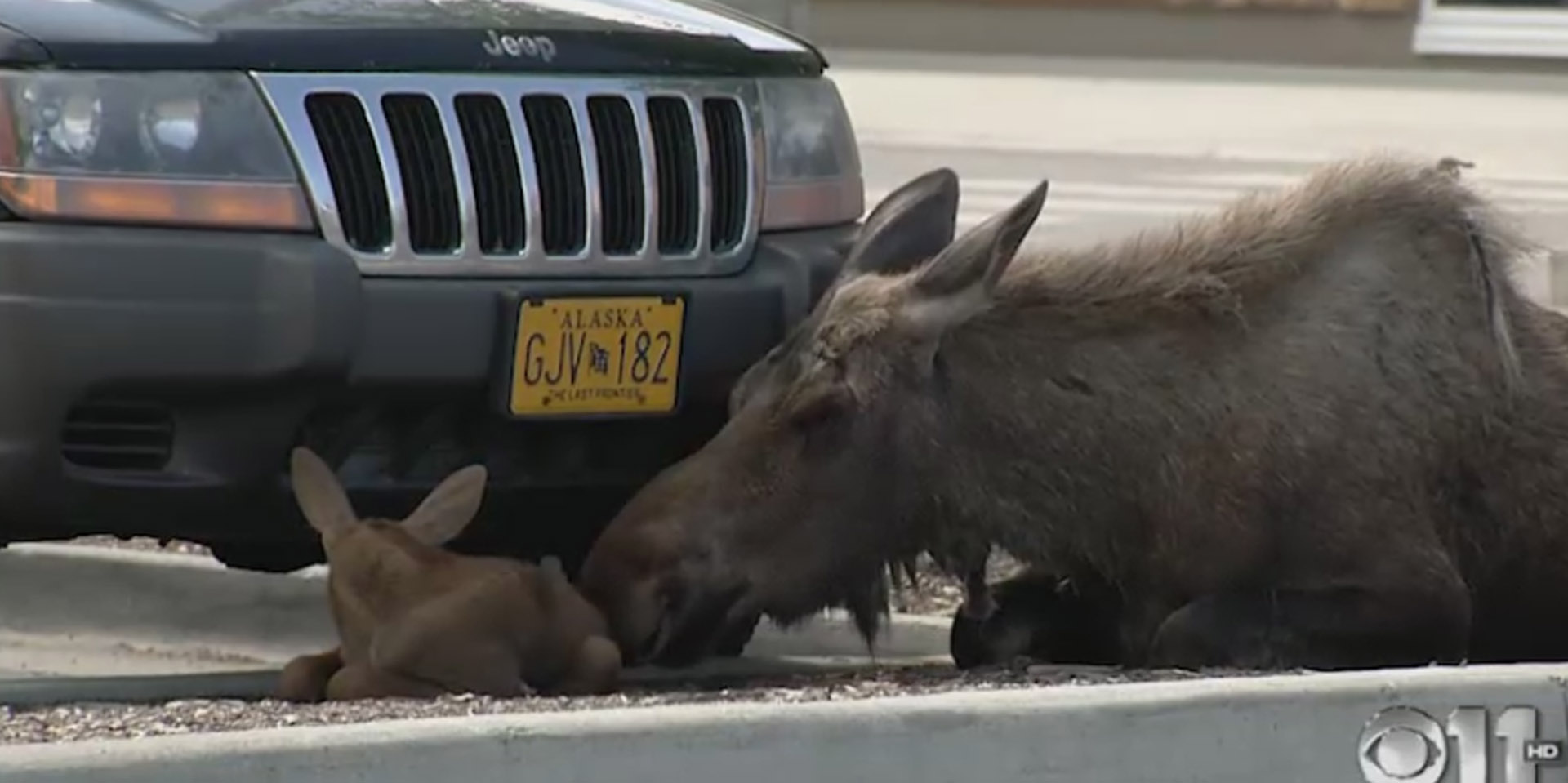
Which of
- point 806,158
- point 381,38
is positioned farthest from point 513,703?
point 806,158

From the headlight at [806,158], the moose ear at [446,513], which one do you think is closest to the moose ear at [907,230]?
the headlight at [806,158]

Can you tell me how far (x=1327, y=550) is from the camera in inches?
237

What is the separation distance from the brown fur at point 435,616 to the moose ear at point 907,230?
1.04 m

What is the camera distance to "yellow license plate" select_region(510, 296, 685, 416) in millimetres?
5969

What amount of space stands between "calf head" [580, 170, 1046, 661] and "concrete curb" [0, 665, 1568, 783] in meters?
1.26

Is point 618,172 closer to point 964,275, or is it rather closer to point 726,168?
point 726,168

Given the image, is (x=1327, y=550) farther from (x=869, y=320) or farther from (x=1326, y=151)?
(x=1326, y=151)

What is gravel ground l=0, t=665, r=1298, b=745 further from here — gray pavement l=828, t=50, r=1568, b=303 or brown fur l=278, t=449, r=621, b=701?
gray pavement l=828, t=50, r=1568, b=303

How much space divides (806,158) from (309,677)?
172 cm

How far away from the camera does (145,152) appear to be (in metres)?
5.74

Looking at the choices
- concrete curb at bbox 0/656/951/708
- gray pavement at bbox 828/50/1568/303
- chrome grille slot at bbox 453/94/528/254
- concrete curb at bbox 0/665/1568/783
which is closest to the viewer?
concrete curb at bbox 0/665/1568/783

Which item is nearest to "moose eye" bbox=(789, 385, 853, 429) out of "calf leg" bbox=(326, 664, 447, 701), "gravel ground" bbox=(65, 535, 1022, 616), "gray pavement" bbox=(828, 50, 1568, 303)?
"gravel ground" bbox=(65, 535, 1022, 616)

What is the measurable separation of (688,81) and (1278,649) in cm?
168

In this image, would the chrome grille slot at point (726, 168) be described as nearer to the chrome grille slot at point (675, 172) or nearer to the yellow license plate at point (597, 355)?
the chrome grille slot at point (675, 172)
